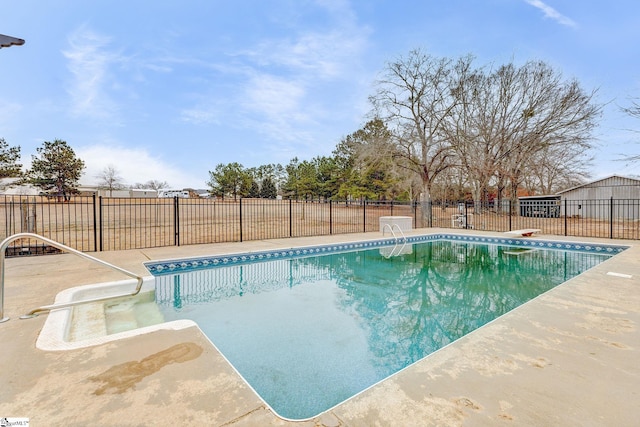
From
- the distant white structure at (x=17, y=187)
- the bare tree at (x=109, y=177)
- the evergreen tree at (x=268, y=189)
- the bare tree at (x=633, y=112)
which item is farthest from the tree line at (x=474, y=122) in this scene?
the bare tree at (x=109, y=177)

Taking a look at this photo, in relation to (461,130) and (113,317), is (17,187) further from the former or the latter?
(461,130)

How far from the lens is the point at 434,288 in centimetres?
534

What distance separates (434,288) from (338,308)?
197cm

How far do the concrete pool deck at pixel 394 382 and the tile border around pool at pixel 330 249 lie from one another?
3.21m

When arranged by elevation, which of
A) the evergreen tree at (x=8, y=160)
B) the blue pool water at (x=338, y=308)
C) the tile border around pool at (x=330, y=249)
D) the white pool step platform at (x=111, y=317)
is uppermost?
the evergreen tree at (x=8, y=160)

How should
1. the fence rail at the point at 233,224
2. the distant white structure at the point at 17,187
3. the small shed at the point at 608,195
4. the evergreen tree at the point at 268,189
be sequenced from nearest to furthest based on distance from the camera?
1. the fence rail at the point at 233,224
2. the small shed at the point at 608,195
3. the distant white structure at the point at 17,187
4. the evergreen tree at the point at 268,189

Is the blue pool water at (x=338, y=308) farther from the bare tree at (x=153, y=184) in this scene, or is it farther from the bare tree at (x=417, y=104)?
the bare tree at (x=153, y=184)

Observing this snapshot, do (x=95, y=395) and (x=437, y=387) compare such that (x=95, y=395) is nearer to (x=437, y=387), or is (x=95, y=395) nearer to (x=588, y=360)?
(x=437, y=387)

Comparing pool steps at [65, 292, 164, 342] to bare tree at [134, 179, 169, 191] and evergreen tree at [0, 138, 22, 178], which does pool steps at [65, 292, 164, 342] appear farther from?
bare tree at [134, 179, 169, 191]

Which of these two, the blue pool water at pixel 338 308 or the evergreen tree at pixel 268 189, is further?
the evergreen tree at pixel 268 189

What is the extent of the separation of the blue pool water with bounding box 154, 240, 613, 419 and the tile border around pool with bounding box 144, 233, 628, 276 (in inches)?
9.0

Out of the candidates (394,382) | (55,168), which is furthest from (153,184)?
(394,382)

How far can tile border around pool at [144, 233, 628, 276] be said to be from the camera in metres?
6.19

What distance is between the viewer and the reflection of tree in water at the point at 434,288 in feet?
11.2
